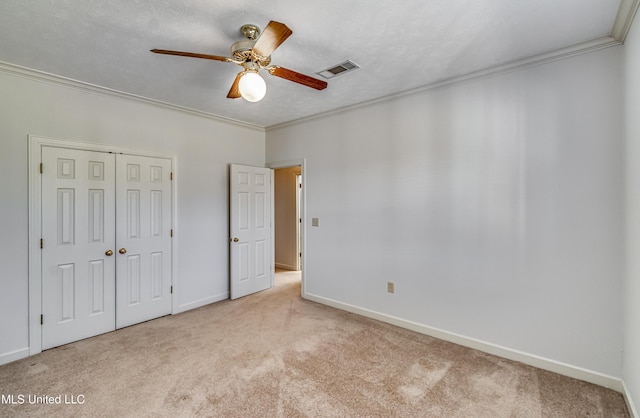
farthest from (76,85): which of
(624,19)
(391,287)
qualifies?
(624,19)

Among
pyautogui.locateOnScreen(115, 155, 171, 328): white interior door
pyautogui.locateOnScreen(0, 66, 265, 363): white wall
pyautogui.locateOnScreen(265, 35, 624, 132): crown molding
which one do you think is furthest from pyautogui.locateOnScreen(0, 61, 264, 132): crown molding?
pyautogui.locateOnScreen(265, 35, 624, 132): crown molding

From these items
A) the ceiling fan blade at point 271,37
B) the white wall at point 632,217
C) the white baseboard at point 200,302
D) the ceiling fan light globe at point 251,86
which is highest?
the ceiling fan blade at point 271,37

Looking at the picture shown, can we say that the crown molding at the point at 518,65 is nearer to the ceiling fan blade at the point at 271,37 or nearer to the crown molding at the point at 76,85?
the ceiling fan blade at the point at 271,37

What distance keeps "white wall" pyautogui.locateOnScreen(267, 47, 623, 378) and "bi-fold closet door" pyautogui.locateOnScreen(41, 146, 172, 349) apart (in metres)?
2.15

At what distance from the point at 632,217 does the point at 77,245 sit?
4517mm

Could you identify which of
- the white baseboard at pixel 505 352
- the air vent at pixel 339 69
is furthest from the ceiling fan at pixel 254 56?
the white baseboard at pixel 505 352

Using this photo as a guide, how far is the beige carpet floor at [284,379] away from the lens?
1999mm

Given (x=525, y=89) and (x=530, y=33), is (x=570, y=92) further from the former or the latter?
(x=530, y=33)

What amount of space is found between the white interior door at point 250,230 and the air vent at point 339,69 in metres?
2.00

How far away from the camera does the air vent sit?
101 inches

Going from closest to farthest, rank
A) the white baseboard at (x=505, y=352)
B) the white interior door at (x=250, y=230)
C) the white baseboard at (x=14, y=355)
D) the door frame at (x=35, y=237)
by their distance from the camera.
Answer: the white baseboard at (x=505, y=352), the white baseboard at (x=14, y=355), the door frame at (x=35, y=237), the white interior door at (x=250, y=230)

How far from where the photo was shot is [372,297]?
3557mm

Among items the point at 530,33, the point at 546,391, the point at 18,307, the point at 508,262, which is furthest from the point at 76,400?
the point at 530,33

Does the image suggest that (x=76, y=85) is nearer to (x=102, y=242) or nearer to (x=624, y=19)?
(x=102, y=242)
